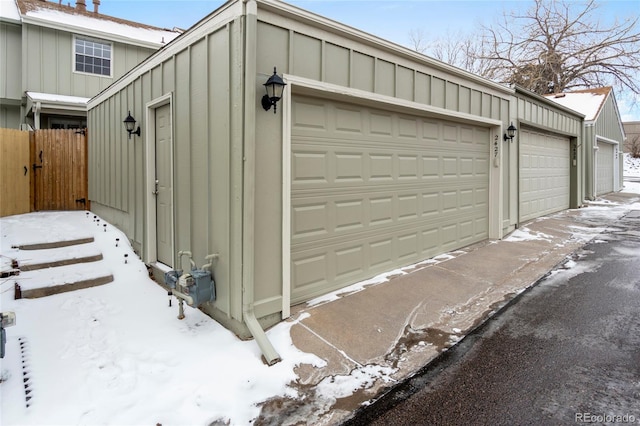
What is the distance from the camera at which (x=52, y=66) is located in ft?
35.8

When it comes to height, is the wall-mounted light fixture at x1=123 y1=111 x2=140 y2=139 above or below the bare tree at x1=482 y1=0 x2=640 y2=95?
below

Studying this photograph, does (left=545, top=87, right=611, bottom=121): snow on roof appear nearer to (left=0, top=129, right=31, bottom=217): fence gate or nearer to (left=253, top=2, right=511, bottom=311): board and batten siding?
(left=253, top=2, right=511, bottom=311): board and batten siding

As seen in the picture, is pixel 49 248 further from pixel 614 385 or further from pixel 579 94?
pixel 579 94

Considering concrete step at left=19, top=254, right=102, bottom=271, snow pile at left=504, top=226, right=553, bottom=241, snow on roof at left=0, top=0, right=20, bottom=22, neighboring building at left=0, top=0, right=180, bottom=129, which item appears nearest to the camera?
concrete step at left=19, top=254, right=102, bottom=271

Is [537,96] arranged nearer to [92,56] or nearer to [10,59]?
[92,56]

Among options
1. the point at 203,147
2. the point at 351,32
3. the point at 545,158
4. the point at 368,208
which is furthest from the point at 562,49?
the point at 203,147

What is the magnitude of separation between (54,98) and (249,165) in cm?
972

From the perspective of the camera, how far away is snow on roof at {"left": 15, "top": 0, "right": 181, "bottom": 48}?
10.9 m

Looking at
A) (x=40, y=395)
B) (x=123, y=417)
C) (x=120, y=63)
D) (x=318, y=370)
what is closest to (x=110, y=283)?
(x=40, y=395)

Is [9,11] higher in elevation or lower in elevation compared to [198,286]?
higher

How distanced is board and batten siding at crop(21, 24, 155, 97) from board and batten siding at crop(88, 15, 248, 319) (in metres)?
A: 7.45

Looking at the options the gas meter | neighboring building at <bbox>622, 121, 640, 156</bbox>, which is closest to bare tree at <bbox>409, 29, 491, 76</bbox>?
neighboring building at <bbox>622, 121, 640, 156</bbox>

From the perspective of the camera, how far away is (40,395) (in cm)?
249

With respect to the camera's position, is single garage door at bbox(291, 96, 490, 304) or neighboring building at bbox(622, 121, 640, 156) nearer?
single garage door at bbox(291, 96, 490, 304)
